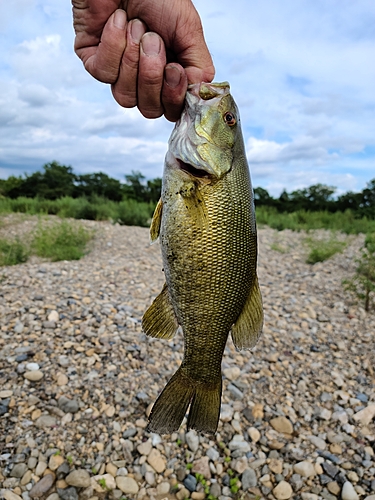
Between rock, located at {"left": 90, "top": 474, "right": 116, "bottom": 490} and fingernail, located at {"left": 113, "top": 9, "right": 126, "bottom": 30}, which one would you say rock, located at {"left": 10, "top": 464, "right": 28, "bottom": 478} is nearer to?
rock, located at {"left": 90, "top": 474, "right": 116, "bottom": 490}

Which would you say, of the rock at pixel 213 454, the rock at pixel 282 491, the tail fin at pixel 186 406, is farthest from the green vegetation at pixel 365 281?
the tail fin at pixel 186 406

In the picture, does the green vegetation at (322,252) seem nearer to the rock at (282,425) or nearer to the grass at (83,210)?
the grass at (83,210)

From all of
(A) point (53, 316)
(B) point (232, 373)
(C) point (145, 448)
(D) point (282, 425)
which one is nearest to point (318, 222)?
(B) point (232, 373)

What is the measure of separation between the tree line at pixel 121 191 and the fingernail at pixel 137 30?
23.2 m

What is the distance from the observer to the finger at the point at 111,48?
245 cm

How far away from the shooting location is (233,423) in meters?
4.55

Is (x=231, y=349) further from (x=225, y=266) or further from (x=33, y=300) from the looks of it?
(x=225, y=266)

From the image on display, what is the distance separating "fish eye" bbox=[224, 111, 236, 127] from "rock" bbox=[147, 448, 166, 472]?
3019 millimetres

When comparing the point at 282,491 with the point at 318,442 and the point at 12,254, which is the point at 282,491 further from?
the point at 12,254

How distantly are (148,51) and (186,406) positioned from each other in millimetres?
1894

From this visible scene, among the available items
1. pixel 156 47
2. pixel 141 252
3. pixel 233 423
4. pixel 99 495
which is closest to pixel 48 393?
pixel 99 495

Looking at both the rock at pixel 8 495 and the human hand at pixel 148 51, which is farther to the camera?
the rock at pixel 8 495

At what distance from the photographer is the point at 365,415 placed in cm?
488

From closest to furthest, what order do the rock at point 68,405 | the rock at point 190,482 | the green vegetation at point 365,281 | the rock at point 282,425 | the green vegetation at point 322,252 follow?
the rock at point 190,482 < the rock at point 68,405 < the rock at point 282,425 < the green vegetation at point 365,281 < the green vegetation at point 322,252
